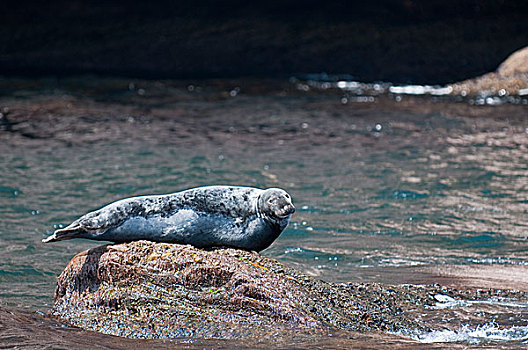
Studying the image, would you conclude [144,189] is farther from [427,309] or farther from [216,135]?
[427,309]

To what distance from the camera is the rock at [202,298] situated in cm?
399

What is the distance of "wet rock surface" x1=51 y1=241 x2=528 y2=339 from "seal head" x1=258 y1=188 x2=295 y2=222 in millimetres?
261

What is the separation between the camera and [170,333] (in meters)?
3.96

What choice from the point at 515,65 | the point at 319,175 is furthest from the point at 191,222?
the point at 515,65

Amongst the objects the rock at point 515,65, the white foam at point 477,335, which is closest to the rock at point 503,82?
the rock at point 515,65

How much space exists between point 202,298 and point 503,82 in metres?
13.1

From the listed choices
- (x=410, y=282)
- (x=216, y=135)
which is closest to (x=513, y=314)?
(x=410, y=282)

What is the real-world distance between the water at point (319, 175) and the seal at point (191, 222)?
1.01m

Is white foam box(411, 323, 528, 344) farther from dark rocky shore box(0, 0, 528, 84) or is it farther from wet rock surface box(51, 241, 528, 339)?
dark rocky shore box(0, 0, 528, 84)

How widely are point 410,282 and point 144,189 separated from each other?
14.1 ft

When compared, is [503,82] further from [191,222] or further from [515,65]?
[191,222]

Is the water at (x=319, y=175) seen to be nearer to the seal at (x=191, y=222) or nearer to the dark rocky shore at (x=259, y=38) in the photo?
the seal at (x=191, y=222)

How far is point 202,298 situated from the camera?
410 centimetres

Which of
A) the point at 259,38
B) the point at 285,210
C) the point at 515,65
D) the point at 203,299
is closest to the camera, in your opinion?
the point at 203,299
